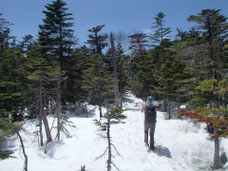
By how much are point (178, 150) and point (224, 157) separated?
8.75 ft

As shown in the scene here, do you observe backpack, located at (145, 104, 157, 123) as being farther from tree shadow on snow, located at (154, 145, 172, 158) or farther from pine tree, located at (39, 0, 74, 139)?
pine tree, located at (39, 0, 74, 139)

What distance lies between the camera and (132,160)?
5520mm

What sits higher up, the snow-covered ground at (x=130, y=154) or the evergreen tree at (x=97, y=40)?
the evergreen tree at (x=97, y=40)

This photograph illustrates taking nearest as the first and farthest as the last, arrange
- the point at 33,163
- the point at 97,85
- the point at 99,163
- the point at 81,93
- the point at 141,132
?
the point at 99,163 → the point at 33,163 → the point at 141,132 → the point at 97,85 → the point at 81,93

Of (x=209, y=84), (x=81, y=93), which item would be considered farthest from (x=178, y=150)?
(x=81, y=93)

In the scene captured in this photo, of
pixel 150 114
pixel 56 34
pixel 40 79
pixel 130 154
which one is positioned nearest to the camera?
pixel 130 154

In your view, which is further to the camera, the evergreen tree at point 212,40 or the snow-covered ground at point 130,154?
the evergreen tree at point 212,40

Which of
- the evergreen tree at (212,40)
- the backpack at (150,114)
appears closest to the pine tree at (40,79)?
the backpack at (150,114)

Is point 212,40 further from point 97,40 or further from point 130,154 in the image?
point 97,40

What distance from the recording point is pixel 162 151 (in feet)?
20.4

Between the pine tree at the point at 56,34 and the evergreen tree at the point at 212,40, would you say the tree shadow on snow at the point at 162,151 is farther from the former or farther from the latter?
the pine tree at the point at 56,34

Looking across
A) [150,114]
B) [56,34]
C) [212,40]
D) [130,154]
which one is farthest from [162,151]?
[56,34]

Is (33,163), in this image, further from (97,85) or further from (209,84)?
(97,85)

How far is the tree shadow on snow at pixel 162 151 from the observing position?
600 cm
